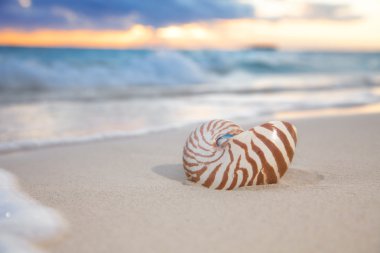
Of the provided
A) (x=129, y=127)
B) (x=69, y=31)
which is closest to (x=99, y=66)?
(x=69, y=31)

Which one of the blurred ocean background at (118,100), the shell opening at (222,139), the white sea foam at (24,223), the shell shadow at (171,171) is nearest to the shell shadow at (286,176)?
the shell shadow at (171,171)

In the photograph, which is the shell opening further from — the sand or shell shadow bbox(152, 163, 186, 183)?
shell shadow bbox(152, 163, 186, 183)

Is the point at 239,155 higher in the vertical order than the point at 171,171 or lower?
higher

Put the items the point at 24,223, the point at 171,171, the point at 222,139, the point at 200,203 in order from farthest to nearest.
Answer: the point at 171,171, the point at 222,139, the point at 200,203, the point at 24,223

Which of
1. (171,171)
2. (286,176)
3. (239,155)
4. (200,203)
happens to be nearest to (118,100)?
(171,171)

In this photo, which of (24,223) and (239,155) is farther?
(239,155)

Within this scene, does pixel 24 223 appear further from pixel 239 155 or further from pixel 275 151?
pixel 275 151

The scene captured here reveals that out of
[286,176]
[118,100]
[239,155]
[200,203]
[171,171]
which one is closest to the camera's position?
[200,203]
